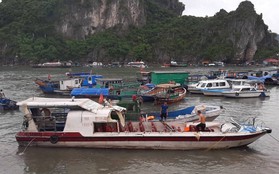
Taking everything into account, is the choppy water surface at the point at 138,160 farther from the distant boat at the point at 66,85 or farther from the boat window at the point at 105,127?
the distant boat at the point at 66,85

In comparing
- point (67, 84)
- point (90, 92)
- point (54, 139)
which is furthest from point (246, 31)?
point (54, 139)

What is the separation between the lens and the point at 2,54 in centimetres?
13912

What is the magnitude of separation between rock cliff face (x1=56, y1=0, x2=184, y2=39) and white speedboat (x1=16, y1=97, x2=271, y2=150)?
143 meters

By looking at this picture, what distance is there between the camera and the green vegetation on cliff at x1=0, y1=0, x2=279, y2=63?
136m

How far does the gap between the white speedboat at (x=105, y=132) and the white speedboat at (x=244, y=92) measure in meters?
20.2

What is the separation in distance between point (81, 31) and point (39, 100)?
144358 millimetres

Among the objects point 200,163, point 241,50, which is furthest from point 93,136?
point 241,50

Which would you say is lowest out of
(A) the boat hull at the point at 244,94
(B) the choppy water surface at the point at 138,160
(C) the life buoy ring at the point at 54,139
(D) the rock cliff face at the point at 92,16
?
(B) the choppy water surface at the point at 138,160

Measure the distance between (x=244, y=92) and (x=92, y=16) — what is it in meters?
129

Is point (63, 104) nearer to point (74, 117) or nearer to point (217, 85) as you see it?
point (74, 117)

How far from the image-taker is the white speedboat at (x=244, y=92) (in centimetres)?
3850

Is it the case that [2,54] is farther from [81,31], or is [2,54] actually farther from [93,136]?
[93,136]

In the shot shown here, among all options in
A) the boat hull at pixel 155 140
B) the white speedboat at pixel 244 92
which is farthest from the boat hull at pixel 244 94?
the boat hull at pixel 155 140

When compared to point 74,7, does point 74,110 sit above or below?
below
